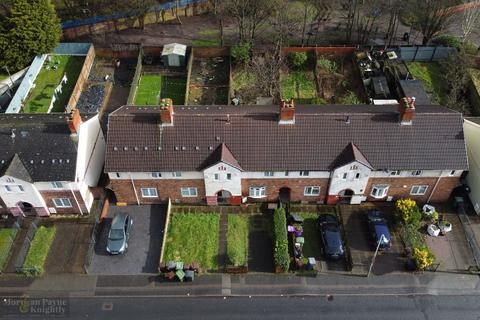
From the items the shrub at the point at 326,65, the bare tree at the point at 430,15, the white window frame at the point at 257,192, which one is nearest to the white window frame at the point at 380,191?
the white window frame at the point at 257,192

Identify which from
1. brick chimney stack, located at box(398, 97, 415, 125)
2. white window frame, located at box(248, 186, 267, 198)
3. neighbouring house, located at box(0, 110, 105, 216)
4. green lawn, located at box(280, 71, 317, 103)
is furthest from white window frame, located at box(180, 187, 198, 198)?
brick chimney stack, located at box(398, 97, 415, 125)

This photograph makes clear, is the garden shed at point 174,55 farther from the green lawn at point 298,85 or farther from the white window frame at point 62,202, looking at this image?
the white window frame at point 62,202

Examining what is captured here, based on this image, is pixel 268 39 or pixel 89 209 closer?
pixel 89 209

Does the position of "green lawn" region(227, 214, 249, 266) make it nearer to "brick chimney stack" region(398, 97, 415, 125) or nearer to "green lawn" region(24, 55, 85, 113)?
"brick chimney stack" region(398, 97, 415, 125)

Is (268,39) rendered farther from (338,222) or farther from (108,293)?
(108,293)

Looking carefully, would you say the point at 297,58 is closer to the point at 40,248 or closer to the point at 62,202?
the point at 62,202

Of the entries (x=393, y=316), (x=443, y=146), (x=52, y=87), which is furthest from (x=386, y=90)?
(x=52, y=87)

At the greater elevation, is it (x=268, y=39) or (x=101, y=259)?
(x=268, y=39)
